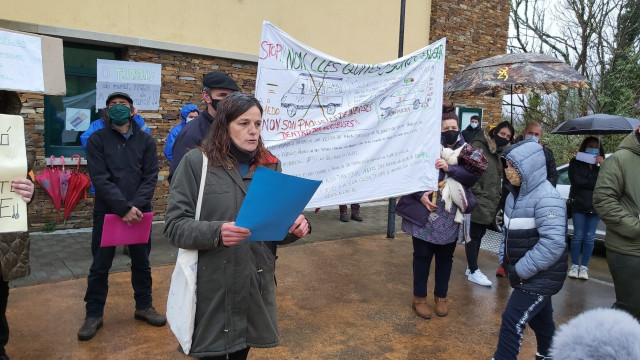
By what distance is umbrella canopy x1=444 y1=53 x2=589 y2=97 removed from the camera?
5.20 m

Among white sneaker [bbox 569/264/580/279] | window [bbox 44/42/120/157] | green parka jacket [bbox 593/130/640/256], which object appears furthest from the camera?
window [bbox 44/42/120/157]

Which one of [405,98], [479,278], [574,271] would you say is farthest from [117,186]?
[574,271]

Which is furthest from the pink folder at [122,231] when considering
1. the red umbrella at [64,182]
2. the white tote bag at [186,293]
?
the red umbrella at [64,182]

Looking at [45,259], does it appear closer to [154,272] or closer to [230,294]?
[154,272]

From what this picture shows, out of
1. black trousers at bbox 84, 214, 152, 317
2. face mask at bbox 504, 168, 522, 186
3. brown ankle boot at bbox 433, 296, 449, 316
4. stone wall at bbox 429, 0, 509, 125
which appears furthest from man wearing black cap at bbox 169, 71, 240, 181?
stone wall at bbox 429, 0, 509, 125

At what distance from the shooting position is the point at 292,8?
942 cm

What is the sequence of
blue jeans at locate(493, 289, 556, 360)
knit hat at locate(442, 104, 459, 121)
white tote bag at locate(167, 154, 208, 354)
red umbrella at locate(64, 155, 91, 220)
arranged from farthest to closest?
red umbrella at locate(64, 155, 91, 220), knit hat at locate(442, 104, 459, 121), blue jeans at locate(493, 289, 556, 360), white tote bag at locate(167, 154, 208, 354)

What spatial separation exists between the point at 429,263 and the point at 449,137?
4.22 ft

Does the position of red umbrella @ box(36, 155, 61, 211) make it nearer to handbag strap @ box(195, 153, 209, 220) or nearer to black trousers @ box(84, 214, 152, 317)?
black trousers @ box(84, 214, 152, 317)

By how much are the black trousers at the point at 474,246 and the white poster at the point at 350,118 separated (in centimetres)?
171

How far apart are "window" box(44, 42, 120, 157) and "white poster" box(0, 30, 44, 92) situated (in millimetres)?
5035

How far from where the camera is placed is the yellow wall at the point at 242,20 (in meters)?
7.23

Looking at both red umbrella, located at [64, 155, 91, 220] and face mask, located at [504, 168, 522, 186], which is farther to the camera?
red umbrella, located at [64, 155, 91, 220]

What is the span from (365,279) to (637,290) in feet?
9.51
